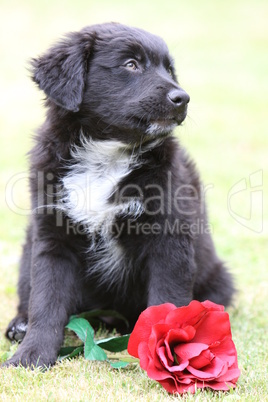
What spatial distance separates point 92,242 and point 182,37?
47.8ft

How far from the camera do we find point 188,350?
8.16 feet

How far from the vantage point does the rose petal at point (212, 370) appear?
2.45 m

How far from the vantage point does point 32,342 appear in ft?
9.61

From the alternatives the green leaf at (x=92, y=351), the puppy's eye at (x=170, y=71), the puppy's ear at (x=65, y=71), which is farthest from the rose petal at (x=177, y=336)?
the puppy's eye at (x=170, y=71)

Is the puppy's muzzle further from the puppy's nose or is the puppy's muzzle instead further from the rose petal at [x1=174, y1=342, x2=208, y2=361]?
the rose petal at [x1=174, y1=342, x2=208, y2=361]

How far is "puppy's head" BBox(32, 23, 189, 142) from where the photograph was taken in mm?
3043

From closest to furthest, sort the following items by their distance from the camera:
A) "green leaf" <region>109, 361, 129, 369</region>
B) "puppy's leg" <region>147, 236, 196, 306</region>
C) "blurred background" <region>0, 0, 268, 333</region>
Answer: "green leaf" <region>109, 361, 129, 369</region>
"puppy's leg" <region>147, 236, 196, 306</region>
"blurred background" <region>0, 0, 268, 333</region>

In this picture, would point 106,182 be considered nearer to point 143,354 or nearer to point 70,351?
point 70,351

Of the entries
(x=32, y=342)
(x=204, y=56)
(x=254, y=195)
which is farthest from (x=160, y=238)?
(x=204, y=56)

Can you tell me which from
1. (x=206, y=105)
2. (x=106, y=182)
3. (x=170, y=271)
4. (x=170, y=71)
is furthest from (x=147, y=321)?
(x=206, y=105)

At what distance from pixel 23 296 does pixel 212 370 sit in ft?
4.77

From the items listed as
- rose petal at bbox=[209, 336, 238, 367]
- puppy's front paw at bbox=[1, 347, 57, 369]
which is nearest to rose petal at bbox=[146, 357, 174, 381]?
rose petal at bbox=[209, 336, 238, 367]

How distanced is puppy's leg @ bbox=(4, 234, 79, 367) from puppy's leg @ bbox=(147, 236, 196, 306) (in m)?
0.43

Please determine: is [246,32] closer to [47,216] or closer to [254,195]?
[254,195]
